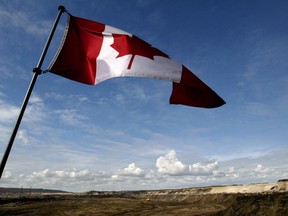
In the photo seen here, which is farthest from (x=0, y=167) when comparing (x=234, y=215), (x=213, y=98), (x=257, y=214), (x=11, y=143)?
(x=234, y=215)

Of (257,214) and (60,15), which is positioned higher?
(60,15)

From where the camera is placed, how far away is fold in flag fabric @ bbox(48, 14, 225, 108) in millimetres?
6734

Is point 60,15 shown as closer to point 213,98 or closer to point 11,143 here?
point 11,143

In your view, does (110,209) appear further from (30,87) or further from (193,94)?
(30,87)

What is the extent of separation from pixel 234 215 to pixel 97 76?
64.1 ft

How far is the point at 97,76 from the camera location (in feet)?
23.0

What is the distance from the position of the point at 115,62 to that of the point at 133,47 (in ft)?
2.08

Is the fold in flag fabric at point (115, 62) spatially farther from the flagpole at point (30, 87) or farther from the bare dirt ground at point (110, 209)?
the bare dirt ground at point (110, 209)

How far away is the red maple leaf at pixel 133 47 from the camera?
726cm

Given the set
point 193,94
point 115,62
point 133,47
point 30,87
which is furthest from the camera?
point 133,47

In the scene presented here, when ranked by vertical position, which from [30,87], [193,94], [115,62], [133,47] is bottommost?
[30,87]

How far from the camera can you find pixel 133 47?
24.2 feet

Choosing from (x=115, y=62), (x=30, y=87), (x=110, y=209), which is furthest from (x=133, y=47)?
(x=110, y=209)

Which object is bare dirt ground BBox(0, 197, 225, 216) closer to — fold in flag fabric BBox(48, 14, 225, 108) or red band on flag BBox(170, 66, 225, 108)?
red band on flag BBox(170, 66, 225, 108)
